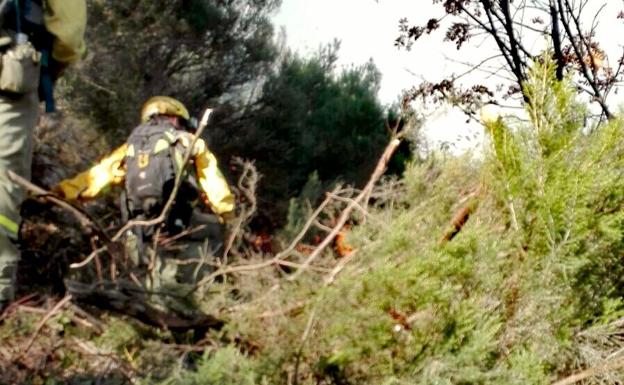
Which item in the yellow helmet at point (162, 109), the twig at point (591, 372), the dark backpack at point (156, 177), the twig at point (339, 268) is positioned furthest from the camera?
the yellow helmet at point (162, 109)

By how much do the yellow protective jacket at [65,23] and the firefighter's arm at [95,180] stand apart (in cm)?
147

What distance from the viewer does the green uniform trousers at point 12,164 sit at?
3514 mm

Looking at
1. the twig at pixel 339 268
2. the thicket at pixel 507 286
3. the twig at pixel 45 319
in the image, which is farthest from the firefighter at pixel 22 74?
the twig at pixel 339 268

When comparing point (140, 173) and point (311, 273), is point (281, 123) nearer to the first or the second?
point (140, 173)

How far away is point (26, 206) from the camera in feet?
16.3

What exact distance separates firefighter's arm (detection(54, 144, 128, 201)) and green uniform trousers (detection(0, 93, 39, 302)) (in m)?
1.54

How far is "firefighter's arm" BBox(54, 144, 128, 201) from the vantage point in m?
5.46

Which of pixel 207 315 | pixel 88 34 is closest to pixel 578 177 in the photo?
pixel 207 315

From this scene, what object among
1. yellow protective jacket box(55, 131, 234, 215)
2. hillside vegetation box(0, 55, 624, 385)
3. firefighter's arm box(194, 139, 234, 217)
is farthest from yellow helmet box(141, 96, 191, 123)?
hillside vegetation box(0, 55, 624, 385)

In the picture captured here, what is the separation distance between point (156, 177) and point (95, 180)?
1.62ft

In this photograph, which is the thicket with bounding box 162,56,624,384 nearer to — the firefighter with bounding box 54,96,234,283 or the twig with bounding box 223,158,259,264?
the twig with bounding box 223,158,259,264

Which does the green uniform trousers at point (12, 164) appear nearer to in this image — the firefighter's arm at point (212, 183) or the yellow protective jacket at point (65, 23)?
the yellow protective jacket at point (65, 23)

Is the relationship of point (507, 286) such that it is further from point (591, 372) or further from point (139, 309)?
point (139, 309)

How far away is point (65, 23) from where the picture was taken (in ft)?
13.2
